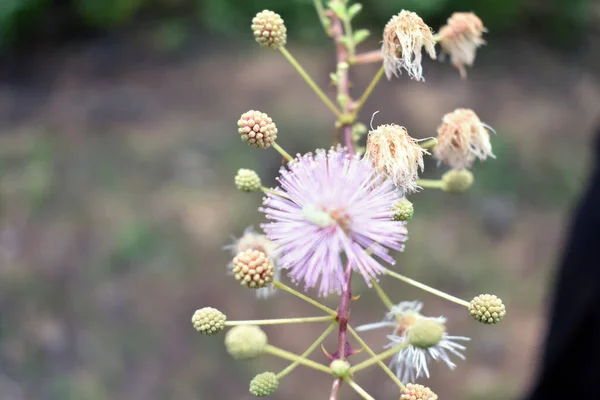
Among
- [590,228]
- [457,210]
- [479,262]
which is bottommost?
[479,262]

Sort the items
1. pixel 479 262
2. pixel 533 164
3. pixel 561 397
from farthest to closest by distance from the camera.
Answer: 1. pixel 533 164
2. pixel 479 262
3. pixel 561 397

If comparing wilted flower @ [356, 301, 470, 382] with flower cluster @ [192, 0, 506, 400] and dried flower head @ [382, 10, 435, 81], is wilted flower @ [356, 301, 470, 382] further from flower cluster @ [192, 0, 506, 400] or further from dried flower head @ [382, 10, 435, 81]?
dried flower head @ [382, 10, 435, 81]

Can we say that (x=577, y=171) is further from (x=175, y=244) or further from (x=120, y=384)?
(x=120, y=384)

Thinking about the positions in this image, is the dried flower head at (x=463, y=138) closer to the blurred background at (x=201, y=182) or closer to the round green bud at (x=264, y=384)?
the round green bud at (x=264, y=384)

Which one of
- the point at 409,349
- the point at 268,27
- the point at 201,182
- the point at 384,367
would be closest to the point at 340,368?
the point at 384,367

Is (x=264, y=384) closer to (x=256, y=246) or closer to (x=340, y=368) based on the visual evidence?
(x=340, y=368)

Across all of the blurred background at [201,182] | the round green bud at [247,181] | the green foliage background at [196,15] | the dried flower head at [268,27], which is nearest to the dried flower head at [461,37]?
the dried flower head at [268,27]

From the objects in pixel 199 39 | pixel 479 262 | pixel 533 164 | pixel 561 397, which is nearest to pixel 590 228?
pixel 561 397
